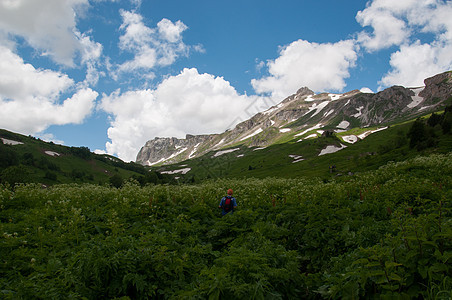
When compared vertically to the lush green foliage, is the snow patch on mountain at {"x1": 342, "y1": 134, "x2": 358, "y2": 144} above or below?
above

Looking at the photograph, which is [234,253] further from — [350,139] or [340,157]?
[350,139]

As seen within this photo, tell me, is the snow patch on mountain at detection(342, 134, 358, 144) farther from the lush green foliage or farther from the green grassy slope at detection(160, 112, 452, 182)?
the lush green foliage

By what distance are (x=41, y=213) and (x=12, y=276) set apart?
19.7 feet

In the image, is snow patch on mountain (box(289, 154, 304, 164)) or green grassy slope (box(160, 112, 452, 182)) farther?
snow patch on mountain (box(289, 154, 304, 164))

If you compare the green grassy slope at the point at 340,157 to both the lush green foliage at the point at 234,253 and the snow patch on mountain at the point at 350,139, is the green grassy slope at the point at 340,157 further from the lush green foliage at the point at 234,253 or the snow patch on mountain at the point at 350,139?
the lush green foliage at the point at 234,253

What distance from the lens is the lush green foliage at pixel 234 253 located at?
5.20 meters

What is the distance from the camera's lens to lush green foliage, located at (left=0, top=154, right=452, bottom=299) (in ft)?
17.1

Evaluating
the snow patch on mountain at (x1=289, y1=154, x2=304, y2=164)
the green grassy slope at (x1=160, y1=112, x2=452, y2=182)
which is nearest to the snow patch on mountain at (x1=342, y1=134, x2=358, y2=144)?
the green grassy slope at (x1=160, y1=112, x2=452, y2=182)

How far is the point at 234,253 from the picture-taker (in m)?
7.21

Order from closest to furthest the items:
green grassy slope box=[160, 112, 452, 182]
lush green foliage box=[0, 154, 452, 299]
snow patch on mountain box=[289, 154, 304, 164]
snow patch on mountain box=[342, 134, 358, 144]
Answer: lush green foliage box=[0, 154, 452, 299] → green grassy slope box=[160, 112, 452, 182] → snow patch on mountain box=[289, 154, 304, 164] → snow patch on mountain box=[342, 134, 358, 144]

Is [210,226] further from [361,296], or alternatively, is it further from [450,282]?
[450,282]

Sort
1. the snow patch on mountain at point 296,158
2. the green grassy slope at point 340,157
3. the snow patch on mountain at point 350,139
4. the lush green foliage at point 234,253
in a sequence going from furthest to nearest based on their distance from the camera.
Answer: the snow patch on mountain at point 350,139 < the snow patch on mountain at point 296,158 < the green grassy slope at point 340,157 < the lush green foliage at point 234,253

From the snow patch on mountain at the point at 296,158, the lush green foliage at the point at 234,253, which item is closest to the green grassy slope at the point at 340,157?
the snow patch on mountain at the point at 296,158

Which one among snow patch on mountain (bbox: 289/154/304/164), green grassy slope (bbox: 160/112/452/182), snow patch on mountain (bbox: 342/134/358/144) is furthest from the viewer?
snow patch on mountain (bbox: 342/134/358/144)
